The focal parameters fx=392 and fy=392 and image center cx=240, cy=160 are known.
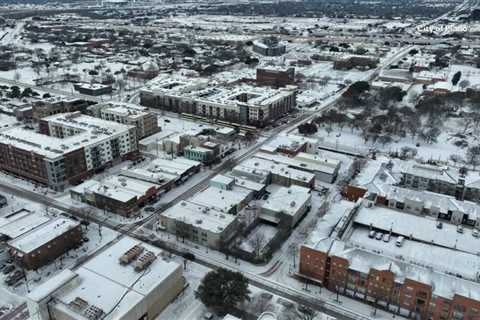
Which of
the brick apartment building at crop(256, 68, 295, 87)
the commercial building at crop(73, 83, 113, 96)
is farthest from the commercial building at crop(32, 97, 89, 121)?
the brick apartment building at crop(256, 68, 295, 87)

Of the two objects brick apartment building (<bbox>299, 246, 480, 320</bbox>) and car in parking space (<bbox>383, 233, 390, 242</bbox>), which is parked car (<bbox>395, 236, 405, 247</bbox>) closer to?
car in parking space (<bbox>383, 233, 390, 242</bbox>)

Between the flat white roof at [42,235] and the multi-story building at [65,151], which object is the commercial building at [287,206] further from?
the multi-story building at [65,151]

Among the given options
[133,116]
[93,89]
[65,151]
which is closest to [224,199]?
[65,151]

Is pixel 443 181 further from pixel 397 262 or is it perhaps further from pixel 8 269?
pixel 8 269

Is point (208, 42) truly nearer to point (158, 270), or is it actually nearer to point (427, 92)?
point (427, 92)

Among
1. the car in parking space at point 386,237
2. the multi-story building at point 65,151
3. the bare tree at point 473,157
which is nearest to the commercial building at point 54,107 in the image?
the multi-story building at point 65,151

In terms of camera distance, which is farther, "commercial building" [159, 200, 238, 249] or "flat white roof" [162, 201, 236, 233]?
"flat white roof" [162, 201, 236, 233]

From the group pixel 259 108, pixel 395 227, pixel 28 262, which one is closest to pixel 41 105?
pixel 259 108
